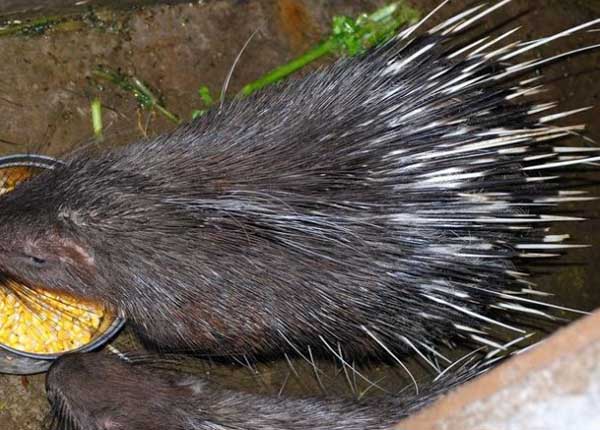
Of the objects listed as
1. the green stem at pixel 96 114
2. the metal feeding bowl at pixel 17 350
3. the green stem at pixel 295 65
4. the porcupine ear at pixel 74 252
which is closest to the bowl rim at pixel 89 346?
the metal feeding bowl at pixel 17 350

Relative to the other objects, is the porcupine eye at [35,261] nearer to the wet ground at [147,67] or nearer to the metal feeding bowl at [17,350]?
the metal feeding bowl at [17,350]

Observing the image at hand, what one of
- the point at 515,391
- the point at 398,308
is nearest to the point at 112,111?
the point at 398,308

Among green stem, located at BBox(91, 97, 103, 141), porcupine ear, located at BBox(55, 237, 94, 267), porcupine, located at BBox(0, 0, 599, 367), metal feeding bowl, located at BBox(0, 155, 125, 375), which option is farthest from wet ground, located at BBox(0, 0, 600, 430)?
porcupine ear, located at BBox(55, 237, 94, 267)

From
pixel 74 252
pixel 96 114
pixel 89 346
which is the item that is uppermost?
pixel 96 114

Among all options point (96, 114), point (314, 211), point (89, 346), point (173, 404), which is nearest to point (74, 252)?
point (89, 346)

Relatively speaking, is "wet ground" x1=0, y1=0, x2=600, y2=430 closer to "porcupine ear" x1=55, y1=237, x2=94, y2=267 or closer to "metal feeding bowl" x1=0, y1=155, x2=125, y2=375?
"metal feeding bowl" x1=0, y1=155, x2=125, y2=375

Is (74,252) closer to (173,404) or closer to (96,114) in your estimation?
(173,404)

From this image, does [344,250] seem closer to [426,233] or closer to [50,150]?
[426,233]
